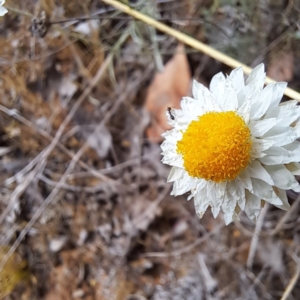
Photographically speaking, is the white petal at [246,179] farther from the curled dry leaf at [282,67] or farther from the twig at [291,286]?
the curled dry leaf at [282,67]

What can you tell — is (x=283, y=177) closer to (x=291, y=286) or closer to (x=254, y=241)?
(x=291, y=286)

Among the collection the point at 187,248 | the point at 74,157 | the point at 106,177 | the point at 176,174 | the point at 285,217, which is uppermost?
the point at 176,174

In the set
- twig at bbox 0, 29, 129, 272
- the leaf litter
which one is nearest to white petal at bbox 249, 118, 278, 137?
the leaf litter

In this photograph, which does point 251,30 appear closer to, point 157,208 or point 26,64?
point 157,208

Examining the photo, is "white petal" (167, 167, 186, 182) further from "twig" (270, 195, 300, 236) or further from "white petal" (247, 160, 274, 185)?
"twig" (270, 195, 300, 236)

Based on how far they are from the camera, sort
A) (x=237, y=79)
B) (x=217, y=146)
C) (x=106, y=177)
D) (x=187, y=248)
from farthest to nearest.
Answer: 1. (x=106, y=177)
2. (x=187, y=248)
3. (x=237, y=79)
4. (x=217, y=146)

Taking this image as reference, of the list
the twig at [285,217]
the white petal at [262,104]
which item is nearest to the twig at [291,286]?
the twig at [285,217]

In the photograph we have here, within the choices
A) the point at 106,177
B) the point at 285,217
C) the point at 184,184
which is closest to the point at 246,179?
the point at 184,184

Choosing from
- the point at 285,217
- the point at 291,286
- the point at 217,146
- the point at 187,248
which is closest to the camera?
the point at 217,146
